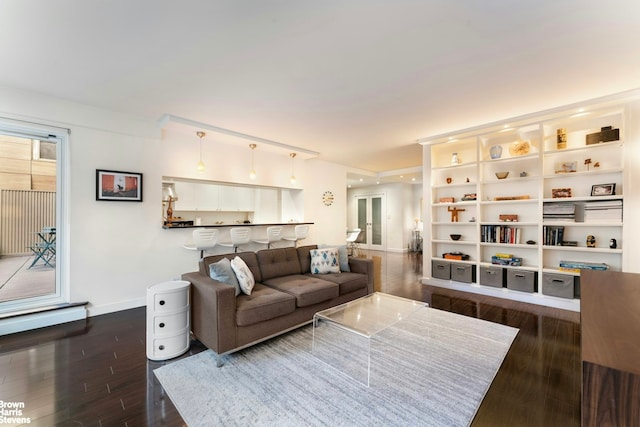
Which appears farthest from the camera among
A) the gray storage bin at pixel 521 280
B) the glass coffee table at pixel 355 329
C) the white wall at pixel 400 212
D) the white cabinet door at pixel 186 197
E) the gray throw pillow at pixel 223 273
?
the white wall at pixel 400 212

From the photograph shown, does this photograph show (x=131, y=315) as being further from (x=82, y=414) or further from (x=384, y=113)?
(x=384, y=113)

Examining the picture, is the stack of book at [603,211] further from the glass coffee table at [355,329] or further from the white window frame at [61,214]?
the white window frame at [61,214]

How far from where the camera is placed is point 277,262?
3.48 m

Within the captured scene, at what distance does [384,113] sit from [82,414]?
400 centimetres

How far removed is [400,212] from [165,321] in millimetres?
7926

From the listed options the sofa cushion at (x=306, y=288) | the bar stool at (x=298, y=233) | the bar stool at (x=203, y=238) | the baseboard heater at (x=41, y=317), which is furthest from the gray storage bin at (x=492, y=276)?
the baseboard heater at (x=41, y=317)

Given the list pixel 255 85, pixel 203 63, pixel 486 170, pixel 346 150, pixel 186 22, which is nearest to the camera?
pixel 186 22

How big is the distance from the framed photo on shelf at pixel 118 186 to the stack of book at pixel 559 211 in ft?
18.9

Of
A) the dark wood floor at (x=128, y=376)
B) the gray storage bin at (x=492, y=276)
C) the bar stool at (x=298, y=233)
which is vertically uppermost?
the bar stool at (x=298, y=233)

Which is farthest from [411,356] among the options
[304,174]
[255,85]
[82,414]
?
[304,174]

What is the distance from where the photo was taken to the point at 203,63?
8.07ft

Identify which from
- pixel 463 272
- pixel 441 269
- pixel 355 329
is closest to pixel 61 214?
pixel 355 329

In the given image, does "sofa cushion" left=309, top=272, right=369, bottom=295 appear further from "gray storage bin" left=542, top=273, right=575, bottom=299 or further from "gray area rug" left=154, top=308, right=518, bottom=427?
"gray storage bin" left=542, top=273, right=575, bottom=299

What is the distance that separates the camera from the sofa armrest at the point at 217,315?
2.23 meters
